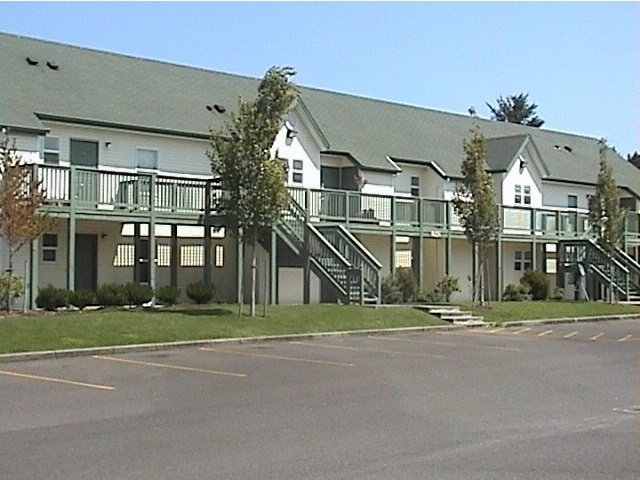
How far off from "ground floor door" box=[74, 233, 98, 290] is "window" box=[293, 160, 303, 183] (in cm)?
815

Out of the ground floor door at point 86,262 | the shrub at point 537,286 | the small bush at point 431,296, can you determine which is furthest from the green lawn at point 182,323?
the shrub at point 537,286

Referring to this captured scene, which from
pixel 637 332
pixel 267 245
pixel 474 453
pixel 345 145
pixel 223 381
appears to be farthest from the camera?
pixel 345 145

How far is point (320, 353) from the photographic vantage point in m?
22.0

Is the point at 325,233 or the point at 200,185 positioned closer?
the point at 200,185

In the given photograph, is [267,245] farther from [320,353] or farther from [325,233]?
[320,353]

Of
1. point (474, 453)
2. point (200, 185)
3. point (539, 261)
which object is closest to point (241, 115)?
point (200, 185)

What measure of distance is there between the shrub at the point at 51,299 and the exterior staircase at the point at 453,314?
1086cm

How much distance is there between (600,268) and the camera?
1731 inches

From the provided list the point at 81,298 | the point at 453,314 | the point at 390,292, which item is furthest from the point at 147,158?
the point at 453,314

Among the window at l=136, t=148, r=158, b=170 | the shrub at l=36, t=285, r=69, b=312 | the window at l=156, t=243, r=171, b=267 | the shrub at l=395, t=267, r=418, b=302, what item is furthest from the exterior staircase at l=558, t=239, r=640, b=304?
the shrub at l=36, t=285, r=69, b=312

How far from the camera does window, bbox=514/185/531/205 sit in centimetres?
4650

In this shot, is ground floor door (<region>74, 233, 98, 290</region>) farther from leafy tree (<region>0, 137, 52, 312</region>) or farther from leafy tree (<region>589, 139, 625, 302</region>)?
leafy tree (<region>589, 139, 625, 302</region>)

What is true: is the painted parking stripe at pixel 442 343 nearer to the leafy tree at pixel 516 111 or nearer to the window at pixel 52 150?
the window at pixel 52 150

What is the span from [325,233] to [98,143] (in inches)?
302
